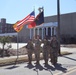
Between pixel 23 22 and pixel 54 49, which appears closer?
pixel 54 49

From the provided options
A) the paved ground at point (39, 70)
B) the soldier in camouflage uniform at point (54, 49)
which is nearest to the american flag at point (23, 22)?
the soldier in camouflage uniform at point (54, 49)

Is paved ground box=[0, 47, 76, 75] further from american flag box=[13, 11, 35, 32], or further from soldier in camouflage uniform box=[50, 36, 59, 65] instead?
american flag box=[13, 11, 35, 32]

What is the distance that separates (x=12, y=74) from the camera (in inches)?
476

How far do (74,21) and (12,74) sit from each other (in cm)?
4214

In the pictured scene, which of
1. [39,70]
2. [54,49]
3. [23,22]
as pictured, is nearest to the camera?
[39,70]

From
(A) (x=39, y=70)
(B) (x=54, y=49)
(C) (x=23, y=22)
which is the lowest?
(A) (x=39, y=70)

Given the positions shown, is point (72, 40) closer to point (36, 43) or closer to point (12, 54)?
point (12, 54)

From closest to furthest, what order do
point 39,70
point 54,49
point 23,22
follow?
1. point 39,70
2. point 54,49
3. point 23,22

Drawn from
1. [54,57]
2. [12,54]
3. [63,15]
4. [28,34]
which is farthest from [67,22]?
[54,57]

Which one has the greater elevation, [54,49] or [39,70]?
[54,49]

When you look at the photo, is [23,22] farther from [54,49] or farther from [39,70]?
[39,70]

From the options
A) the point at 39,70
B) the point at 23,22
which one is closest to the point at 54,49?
the point at 39,70

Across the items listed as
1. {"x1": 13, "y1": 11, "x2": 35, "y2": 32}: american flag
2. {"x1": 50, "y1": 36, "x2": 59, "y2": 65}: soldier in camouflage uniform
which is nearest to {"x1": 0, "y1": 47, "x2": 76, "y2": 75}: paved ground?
{"x1": 50, "y1": 36, "x2": 59, "y2": 65}: soldier in camouflage uniform

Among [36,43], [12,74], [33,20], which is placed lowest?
[12,74]
